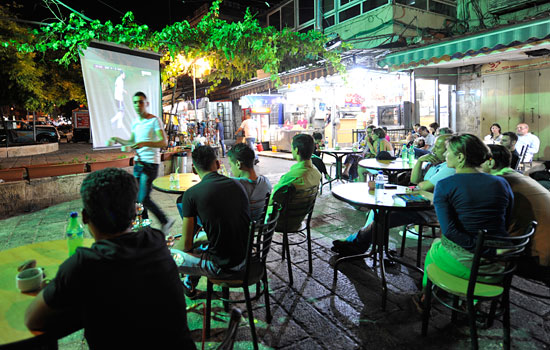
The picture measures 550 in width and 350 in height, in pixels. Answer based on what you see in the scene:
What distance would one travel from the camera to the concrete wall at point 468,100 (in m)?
11.3

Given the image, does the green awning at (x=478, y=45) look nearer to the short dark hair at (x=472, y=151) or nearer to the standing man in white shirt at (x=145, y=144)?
the short dark hair at (x=472, y=151)

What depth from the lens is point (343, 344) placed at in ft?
7.86

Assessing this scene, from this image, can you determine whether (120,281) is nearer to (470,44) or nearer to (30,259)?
(30,259)

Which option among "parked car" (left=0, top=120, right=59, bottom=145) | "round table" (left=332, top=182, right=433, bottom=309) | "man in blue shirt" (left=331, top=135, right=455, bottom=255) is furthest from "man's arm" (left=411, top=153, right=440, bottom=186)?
"parked car" (left=0, top=120, right=59, bottom=145)

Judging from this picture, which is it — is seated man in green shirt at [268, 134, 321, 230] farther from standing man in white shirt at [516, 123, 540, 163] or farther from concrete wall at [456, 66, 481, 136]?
concrete wall at [456, 66, 481, 136]

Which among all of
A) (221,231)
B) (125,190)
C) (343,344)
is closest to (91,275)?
(125,190)

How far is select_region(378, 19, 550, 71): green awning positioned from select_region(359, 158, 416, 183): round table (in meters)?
3.08

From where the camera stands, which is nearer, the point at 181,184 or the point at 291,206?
the point at 291,206

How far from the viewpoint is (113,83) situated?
594cm

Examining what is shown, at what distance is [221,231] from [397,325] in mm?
1599

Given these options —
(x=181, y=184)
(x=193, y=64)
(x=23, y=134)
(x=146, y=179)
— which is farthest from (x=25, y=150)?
(x=181, y=184)

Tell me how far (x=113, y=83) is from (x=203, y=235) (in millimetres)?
4348

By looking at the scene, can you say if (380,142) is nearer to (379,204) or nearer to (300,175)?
(300,175)

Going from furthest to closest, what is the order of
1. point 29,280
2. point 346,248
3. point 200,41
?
1. point 200,41
2. point 346,248
3. point 29,280
